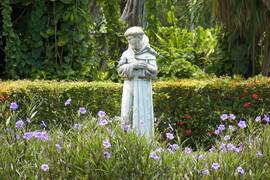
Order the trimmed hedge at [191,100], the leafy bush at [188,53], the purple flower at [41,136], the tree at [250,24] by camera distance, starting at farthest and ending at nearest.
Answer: the leafy bush at [188,53]
the tree at [250,24]
the trimmed hedge at [191,100]
the purple flower at [41,136]

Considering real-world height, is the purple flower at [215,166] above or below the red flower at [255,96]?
below

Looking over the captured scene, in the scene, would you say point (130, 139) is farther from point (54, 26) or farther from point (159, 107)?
point (54, 26)

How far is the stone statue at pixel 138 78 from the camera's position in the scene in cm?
735

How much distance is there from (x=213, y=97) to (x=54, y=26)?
12.0 ft

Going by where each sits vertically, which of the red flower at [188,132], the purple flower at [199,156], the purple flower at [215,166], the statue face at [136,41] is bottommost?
the red flower at [188,132]

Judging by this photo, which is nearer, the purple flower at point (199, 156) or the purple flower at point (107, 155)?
the purple flower at point (107, 155)

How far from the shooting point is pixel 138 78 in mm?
7410

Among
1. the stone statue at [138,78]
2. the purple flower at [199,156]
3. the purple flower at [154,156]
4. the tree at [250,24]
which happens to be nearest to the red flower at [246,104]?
the tree at [250,24]

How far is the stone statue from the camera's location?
24.1ft

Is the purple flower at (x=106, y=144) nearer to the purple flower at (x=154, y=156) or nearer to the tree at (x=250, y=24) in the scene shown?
the purple flower at (x=154, y=156)

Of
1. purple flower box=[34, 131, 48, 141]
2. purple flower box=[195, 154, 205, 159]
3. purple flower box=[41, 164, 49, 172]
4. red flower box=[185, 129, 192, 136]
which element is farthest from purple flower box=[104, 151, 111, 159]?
red flower box=[185, 129, 192, 136]

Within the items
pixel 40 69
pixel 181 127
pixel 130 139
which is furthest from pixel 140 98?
pixel 40 69

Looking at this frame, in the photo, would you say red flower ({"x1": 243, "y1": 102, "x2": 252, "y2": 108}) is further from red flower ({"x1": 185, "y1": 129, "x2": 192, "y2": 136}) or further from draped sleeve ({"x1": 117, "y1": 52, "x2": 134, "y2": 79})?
draped sleeve ({"x1": 117, "y1": 52, "x2": 134, "y2": 79})

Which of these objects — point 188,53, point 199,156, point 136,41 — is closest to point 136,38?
point 136,41
